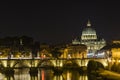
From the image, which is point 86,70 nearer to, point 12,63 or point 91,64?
point 91,64

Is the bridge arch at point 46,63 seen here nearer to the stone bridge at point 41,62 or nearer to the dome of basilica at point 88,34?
the stone bridge at point 41,62

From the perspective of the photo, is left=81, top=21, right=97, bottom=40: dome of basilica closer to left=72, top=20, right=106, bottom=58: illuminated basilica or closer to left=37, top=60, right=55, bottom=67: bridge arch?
left=72, top=20, right=106, bottom=58: illuminated basilica

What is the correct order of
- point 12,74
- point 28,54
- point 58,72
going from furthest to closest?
point 28,54
point 58,72
point 12,74

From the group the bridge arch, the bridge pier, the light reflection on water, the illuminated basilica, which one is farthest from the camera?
the illuminated basilica

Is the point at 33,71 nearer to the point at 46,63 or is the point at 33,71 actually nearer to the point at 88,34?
the point at 46,63

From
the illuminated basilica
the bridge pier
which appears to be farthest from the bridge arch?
the illuminated basilica

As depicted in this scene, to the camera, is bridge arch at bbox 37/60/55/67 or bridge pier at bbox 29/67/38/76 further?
bridge arch at bbox 37/60/55/67

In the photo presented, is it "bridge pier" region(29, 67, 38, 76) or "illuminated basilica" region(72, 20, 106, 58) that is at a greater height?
"illuminated basilica" region(72, 20, 106, 58)

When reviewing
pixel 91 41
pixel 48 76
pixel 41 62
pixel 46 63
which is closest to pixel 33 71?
pixel 48 76

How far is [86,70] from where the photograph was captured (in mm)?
52062

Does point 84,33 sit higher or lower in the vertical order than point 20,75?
higher

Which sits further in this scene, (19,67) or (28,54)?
(28,54)

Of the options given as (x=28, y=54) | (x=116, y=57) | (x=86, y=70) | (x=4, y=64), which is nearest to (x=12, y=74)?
(x=4, y=64)

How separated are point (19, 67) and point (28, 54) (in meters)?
11.4
